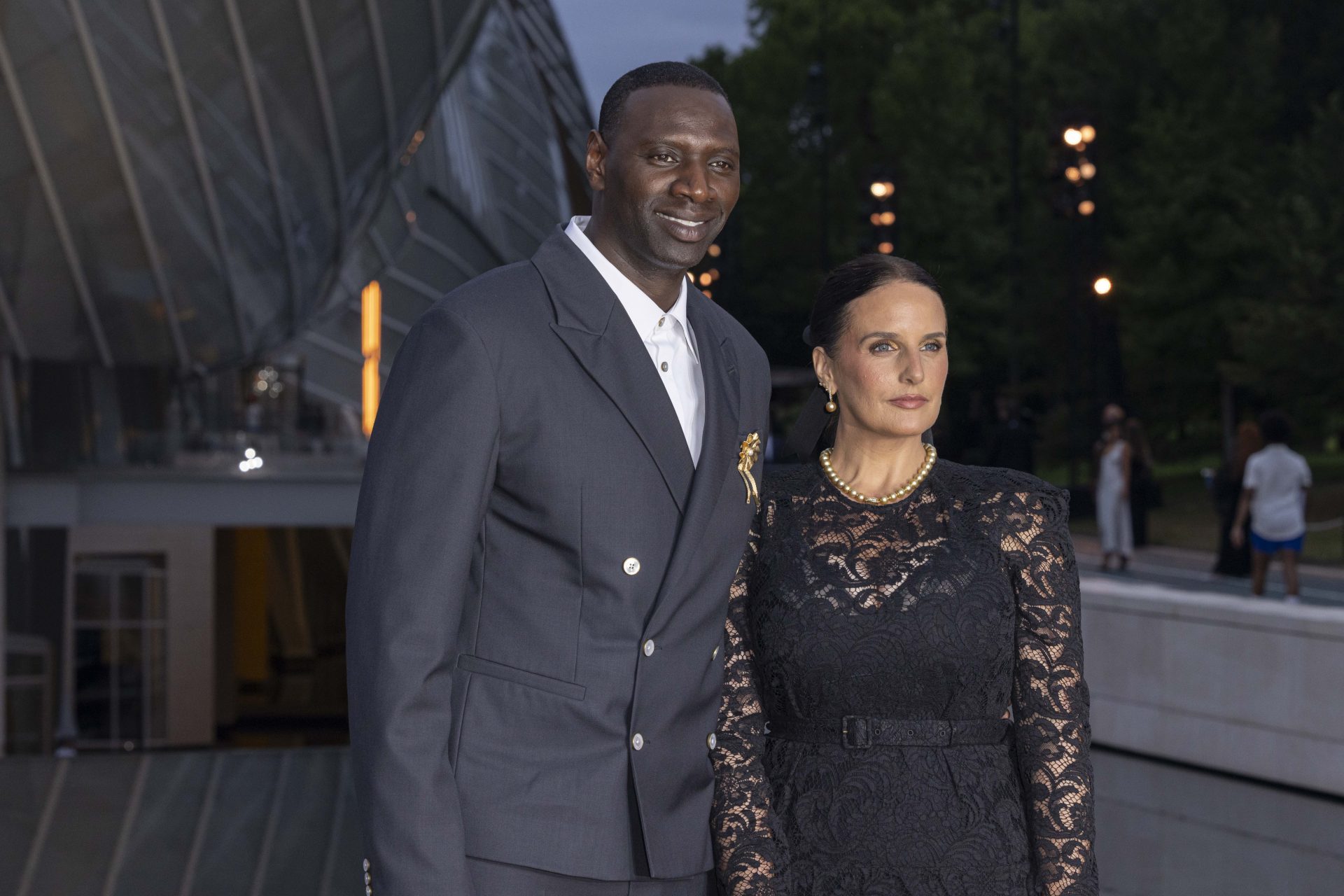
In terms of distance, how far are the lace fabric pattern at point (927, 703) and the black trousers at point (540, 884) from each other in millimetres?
476

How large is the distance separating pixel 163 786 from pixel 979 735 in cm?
689

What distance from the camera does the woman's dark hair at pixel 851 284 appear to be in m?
3.29

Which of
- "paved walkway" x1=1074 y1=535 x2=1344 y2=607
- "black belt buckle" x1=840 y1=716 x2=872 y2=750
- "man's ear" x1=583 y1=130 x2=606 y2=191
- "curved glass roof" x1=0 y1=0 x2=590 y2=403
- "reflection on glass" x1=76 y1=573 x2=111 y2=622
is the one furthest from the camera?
"reflection on glass" x1=76 y1=573 x2=111 y2=622

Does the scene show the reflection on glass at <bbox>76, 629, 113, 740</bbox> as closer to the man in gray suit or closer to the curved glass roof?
the curved glass roof

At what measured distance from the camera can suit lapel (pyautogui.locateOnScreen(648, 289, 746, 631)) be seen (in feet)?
8.54

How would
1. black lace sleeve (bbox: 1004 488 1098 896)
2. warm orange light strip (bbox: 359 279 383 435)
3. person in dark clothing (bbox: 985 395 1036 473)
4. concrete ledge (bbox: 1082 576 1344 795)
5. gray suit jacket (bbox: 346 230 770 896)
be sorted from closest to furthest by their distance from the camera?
gray suit jacket (bbox: 346 230 770 896) → black lace sleeve (bbox: 1004 488 1098 896) → concrete ledge (bbox: 1082 576 1344 795) → person in dark clothing (bbox: 985 395 1036 473) → warm orange light strip (bbox: 359 279 383 435)

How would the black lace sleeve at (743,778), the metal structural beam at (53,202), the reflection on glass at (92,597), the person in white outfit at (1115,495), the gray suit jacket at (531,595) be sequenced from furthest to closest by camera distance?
1. the reflection on glass at (92,597)
2. the metal structural beam at (53,202)
3. the person in white outfit at (1115,495)
4. the black lace sleeve at (743,778)
5. the gray suit jacket at (531,595)

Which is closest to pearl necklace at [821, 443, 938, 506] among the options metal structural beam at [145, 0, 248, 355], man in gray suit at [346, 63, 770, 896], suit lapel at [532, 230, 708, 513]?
man in gray suit at [346, 63, 770, 896]

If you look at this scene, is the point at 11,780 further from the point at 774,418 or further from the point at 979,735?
the point at 774,418

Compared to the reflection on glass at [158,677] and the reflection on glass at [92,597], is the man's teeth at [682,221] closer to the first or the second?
the reflection on glass at [92,597]

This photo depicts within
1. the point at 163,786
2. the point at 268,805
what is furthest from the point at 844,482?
the point at 163,786

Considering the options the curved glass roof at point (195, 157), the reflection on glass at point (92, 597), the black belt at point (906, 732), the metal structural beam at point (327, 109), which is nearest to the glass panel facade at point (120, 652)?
the reflection on glass at point (92, 597)

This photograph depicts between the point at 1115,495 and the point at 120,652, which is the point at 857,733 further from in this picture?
the point at 120,652

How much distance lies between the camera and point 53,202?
19812 mm
